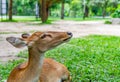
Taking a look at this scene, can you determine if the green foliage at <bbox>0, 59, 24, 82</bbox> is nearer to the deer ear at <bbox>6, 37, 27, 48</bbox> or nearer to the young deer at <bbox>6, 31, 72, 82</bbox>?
the young deer at <bbox>6, 31, 72, 82</bbox>

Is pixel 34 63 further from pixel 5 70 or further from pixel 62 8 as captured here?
pixel 62 8

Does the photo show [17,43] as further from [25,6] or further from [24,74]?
[25,6]

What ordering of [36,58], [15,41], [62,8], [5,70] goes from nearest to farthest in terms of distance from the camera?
[15,41] → [36,58] → [5,70] → [62,8]

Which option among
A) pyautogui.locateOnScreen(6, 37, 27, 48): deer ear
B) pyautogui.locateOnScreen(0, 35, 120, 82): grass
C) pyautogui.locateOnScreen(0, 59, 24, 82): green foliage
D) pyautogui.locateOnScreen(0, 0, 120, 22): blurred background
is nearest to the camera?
pyautogui.locateOnScreen(6, 37, 27, 48): deer ear

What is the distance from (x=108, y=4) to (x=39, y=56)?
40874 millimetres

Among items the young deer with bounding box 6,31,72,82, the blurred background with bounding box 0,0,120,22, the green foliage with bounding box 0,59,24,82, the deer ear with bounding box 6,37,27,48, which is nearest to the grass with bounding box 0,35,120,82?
the green foliage with bounding box 0,59,24,82

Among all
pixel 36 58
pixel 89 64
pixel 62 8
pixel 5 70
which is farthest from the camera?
pixel 62 8

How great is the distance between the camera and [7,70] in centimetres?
586

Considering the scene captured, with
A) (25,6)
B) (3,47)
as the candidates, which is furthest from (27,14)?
(3,47)

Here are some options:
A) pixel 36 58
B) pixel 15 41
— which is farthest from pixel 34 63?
Result: pixel 15 41

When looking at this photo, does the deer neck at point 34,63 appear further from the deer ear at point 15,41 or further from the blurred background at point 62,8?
→ the blurred background at point 62,8

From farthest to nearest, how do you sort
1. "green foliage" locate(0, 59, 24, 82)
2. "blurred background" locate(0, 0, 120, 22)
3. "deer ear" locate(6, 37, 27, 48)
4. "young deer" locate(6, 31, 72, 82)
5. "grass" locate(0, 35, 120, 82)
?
"blurred background" locate(0, 0, 120, 22)
"grass" locate(0, 35, 120, 82)
"green foliage" locate(0, 59, 24, 82)
"young deer" locate(6, 31, 72, 82)
"deer ear" locate(6, 37, 27, 48)

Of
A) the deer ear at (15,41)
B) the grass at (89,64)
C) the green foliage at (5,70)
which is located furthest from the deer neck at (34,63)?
the grass at (89,64)

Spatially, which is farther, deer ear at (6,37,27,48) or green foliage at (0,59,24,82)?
green foliage at (0,59,24,82)
